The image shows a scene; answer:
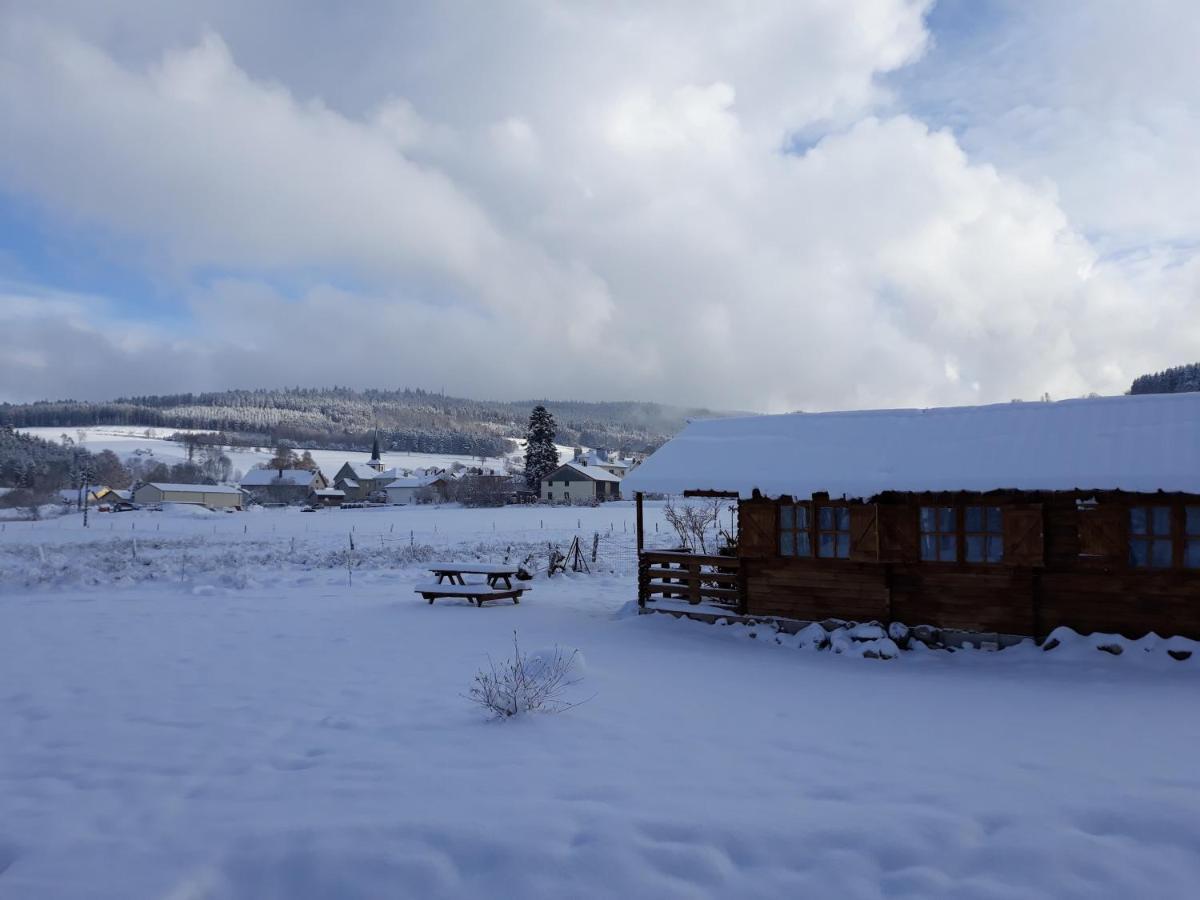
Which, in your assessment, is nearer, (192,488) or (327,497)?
(192,488)

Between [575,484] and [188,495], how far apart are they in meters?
41.3

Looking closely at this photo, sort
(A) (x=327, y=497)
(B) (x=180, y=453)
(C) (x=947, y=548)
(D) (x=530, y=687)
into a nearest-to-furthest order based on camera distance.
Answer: (D) (x=530, y=687) → (C) (x=947, y=548) → (A) (x=327, y=497) → (B) (x=180, y=453)

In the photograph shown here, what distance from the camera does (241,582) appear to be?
62.1 feet

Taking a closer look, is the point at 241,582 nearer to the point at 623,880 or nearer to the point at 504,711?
the point at 504,711

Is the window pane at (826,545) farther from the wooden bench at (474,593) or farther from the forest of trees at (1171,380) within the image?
the forest of trees at (1171,380)

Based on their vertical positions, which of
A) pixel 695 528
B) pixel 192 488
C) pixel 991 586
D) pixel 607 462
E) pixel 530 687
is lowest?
pixel 530 687

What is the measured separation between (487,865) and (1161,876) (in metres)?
3.85

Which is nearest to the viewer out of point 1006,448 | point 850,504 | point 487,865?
point 487,865

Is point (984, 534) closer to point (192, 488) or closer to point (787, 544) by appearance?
point (787, 544)

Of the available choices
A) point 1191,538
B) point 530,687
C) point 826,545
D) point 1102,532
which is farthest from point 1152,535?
point 530,687

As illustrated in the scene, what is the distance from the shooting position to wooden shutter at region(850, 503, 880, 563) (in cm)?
1219

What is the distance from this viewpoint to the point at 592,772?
20.2ft

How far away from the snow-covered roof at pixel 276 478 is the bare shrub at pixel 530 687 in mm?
96932

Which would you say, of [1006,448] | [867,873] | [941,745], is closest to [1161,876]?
[867,873]
